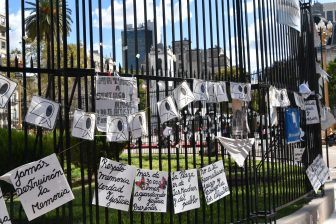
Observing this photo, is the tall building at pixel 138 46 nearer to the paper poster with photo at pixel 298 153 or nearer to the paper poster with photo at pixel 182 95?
the paper poster with photo at pixel 182 95

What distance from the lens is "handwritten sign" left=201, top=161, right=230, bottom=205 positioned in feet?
15.9

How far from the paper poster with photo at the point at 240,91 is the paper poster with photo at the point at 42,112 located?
2.66m

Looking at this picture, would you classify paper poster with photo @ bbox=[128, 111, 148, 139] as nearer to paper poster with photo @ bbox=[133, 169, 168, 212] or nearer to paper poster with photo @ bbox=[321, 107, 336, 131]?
paper poster with photo @ bbox=[133, 169, 168, 212]

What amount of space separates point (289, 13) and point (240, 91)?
97.9 inches

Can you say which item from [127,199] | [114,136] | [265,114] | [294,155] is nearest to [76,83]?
[114,136]

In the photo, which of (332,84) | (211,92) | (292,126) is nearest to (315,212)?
(292,126)

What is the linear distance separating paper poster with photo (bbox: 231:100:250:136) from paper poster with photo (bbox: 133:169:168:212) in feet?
5.63

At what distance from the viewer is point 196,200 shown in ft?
15.1

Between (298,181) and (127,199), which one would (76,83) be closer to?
(127,199)

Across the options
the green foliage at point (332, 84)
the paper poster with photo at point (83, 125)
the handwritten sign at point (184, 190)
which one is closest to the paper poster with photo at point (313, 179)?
the handwritten sign at point (184, 190)

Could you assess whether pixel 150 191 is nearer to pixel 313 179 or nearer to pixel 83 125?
pixel 83 125

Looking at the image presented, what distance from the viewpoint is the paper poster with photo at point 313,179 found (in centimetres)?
776

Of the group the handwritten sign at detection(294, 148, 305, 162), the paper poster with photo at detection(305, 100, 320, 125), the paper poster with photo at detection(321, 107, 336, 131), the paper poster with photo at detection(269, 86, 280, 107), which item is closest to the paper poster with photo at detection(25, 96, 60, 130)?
the paper poster with photo at detection(269, 86, 280, 107)

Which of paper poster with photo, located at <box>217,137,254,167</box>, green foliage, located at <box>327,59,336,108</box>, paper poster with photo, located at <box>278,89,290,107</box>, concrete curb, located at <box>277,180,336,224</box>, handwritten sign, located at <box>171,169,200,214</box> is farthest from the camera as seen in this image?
green foliage, located at <box>327,59,336,108</box>
